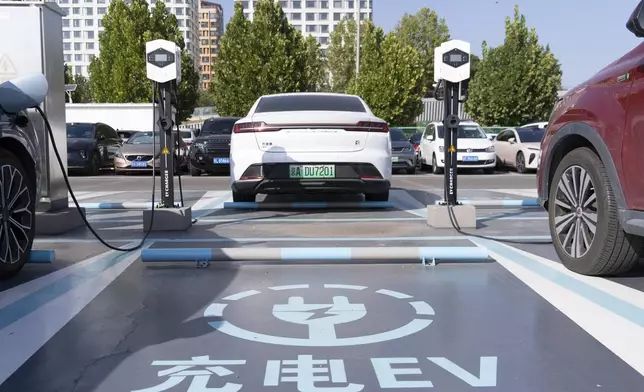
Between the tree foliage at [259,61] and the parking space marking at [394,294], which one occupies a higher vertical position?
the tree foliage at [259,61]

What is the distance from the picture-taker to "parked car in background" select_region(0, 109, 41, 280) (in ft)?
14.2

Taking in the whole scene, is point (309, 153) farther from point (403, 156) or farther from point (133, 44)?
point (133, 44)

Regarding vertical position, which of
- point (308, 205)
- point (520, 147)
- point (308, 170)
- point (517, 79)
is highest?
point (517, 79)

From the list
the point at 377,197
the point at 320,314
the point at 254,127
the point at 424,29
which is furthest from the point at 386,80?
the point at 424,29

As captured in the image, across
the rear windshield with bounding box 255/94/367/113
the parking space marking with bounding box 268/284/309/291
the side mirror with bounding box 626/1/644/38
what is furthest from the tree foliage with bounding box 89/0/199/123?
the side mirror with bounding box 626/1/644/38

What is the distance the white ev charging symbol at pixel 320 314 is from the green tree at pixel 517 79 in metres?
31.0

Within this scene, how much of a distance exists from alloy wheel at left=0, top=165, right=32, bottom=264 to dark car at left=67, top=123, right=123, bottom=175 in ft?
41.7

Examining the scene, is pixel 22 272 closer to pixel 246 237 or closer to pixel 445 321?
pixel 246 237

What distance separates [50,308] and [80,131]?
1608 centimetres

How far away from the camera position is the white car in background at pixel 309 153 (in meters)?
6.95

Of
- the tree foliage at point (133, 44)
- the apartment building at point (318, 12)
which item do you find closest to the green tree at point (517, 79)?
the tree foliage at point (133, 44)

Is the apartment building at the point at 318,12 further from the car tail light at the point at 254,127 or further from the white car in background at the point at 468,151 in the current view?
the car tail light at the point at 254,127

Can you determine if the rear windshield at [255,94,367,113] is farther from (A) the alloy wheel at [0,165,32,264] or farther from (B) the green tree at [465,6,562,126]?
(B) the green tree at [465,6,562,126]

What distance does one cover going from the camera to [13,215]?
449 cm
